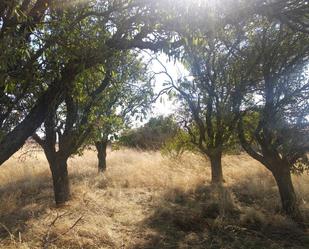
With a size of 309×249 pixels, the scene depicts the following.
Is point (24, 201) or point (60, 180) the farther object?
point (24, 201)

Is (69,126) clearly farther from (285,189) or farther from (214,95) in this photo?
(285,189)

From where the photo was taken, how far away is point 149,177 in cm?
1367

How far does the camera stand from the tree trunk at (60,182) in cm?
1095

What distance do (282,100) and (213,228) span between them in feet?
10.1

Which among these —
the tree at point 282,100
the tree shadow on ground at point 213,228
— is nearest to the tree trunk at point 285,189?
the tree at point 282,100

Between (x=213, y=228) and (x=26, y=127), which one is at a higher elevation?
(x=26, y=127)

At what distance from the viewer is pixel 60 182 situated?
11.0m

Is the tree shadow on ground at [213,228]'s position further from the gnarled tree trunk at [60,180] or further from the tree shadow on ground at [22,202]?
the tree shadow on ground at [22,202]

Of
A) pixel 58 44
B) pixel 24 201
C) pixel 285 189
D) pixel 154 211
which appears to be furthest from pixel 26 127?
pixel 24 201

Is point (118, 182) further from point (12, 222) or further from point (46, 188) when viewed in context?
Answer: point (12, 222)

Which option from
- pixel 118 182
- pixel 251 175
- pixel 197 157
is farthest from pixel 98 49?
pixel 197 157

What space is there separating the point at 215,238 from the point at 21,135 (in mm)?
4682

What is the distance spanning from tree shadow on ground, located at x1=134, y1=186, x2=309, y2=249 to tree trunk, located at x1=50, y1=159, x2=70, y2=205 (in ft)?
8.28

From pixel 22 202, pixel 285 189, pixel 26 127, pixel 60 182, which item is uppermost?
pixel 26 127
